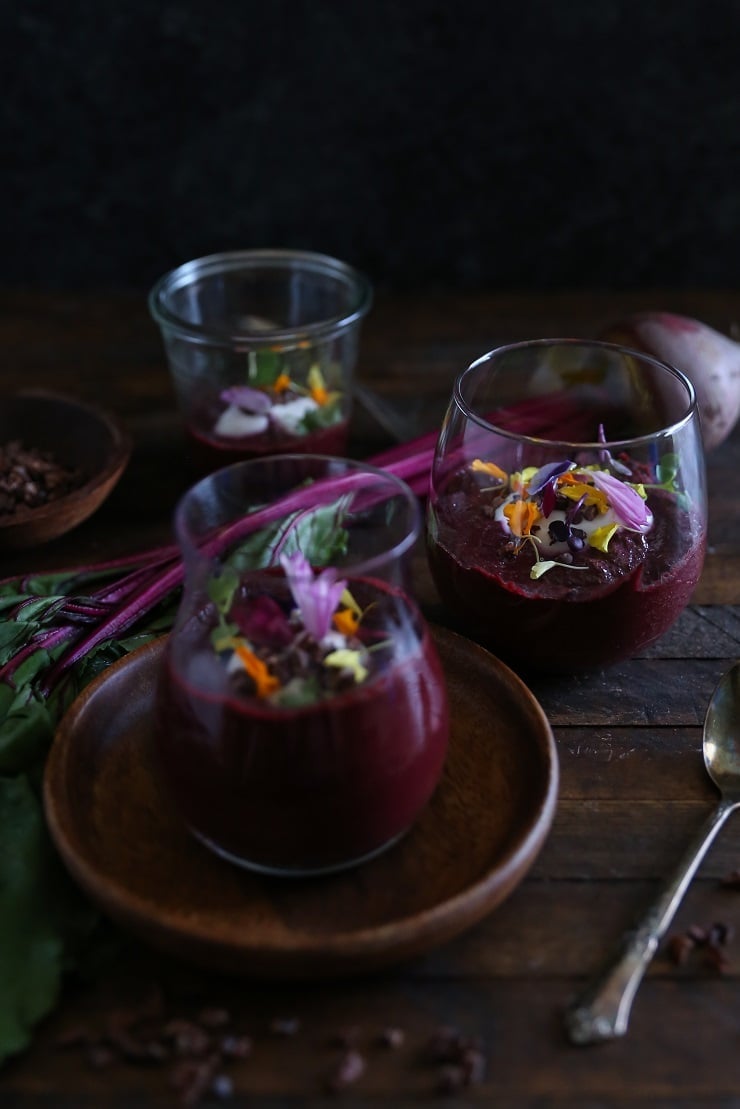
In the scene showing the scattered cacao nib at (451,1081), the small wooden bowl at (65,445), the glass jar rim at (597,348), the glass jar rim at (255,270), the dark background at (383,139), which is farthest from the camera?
the dark background at (383,139)

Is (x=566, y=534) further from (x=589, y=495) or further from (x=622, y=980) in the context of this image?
(x=622, y=980)

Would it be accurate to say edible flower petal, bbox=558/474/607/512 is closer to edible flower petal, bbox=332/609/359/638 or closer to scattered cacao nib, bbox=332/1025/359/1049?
edible flower petal, bbox=332/609/359/638

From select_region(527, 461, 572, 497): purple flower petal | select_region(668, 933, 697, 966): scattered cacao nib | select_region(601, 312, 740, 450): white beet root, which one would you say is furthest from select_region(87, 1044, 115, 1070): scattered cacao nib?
select_region(601, 312, 740, 450): white beet root

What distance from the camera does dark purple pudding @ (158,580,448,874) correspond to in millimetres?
958

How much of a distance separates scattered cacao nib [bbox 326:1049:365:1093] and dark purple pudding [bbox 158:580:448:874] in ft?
0.56

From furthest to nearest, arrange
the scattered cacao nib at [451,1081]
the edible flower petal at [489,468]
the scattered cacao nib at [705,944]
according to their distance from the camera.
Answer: the edible flower petal at [489,468], the scattered cacao nib at [705,944], the scattered cacao nib at [451,1081]

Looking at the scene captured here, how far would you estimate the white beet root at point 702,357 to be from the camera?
1.80 m

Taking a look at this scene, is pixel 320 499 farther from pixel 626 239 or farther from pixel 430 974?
pixel 626 239

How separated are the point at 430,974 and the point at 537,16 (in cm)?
204

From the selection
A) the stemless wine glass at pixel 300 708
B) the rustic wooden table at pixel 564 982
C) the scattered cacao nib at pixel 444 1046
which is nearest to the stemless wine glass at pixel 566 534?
the rustic wooden table at pixel 564 982

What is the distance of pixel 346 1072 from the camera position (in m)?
0.92

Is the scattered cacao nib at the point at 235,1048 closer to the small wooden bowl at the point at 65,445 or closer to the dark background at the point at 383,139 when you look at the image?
the small wooden bowl at the point at 65,445

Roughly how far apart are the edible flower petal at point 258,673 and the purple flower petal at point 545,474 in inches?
17.6

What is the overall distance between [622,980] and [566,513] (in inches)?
20.2
